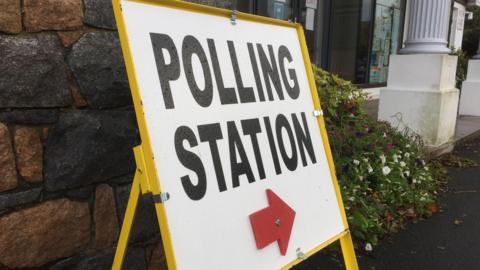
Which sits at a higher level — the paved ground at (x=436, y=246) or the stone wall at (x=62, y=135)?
the stone wall at (x=62, y=135)

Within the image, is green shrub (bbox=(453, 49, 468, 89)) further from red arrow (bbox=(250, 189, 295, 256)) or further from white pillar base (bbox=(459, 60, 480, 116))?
red arrow (bbox=(250, 189, 295, 256))

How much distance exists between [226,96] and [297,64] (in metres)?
0.50

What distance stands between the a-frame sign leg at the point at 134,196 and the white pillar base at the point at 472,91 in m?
8.65

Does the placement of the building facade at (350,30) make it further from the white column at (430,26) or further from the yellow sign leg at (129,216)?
the yellow sign leg at (129,216)

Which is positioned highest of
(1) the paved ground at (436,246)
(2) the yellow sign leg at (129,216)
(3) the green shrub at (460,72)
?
(2) the yellow sign leg at (129,216)

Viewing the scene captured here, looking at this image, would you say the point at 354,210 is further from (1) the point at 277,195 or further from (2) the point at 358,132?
(1) the point at 277,195

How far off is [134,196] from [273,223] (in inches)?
20.2

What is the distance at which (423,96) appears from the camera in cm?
489

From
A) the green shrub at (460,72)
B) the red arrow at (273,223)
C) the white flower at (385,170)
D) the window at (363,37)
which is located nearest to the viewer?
the red arrow at (273,223)

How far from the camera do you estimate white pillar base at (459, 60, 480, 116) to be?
830cm

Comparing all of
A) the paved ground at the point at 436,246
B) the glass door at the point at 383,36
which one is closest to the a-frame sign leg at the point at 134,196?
the paved ground at the point at 436,246

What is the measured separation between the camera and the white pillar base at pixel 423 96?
4.84 meters

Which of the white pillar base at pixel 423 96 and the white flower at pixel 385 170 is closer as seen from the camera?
the white flower at pixel 385 170

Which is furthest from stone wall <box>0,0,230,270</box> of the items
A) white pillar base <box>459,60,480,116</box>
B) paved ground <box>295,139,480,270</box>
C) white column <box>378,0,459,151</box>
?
white pillar base <box>459,60,480,116</box>
